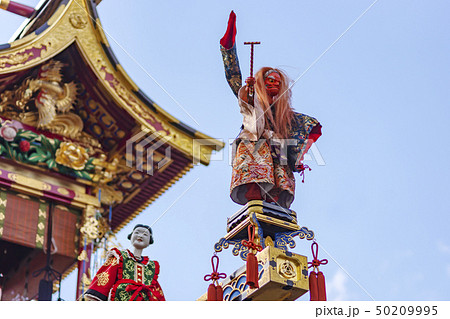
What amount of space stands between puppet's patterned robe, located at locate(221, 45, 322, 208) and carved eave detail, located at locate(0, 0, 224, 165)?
14.0 feet

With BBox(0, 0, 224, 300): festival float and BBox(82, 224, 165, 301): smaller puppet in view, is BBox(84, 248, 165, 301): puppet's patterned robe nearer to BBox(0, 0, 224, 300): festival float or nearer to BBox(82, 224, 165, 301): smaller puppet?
BBox(82, 224, 165, 301): smaller puppet

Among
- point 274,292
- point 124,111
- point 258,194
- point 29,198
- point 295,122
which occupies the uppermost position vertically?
point 124,111

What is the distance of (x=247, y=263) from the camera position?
21.8ft

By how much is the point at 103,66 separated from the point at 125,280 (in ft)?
17.4

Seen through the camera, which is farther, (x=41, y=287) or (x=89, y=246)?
(x=89, y=246)

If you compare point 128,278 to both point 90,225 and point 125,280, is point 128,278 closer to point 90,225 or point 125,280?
point 125,280

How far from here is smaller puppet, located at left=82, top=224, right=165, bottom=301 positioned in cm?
718

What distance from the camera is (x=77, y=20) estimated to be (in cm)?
1206

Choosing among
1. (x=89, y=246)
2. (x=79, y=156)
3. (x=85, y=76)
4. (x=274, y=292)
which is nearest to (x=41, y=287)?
(x=89, y=246)

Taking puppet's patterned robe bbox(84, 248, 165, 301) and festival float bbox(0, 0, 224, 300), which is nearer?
puppet's patterned robe bbox(84, 248, 165, 301)

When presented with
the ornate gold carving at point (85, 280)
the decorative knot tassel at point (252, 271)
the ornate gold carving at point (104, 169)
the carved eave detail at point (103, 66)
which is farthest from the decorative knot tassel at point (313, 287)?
the ornate gold carving at point (104, 169)

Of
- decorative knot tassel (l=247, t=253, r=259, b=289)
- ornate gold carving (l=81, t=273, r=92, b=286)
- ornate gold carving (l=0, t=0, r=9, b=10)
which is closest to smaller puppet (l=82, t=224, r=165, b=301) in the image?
decorative knot tassel (l=247, t=253, r=259, b=289)

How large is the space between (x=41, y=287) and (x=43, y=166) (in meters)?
1.62

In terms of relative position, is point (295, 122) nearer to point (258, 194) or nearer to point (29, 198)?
point (258, 194)
